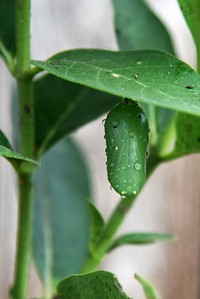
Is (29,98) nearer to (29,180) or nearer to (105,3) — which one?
(29,180)

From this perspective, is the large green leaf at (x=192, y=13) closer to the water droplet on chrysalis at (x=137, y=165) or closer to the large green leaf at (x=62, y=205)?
the water droplet on chrysalis at (x=137, y=165)

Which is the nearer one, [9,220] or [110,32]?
[9,220]

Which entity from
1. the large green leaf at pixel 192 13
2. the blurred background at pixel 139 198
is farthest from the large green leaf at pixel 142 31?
the blurred background at pixel 139 198

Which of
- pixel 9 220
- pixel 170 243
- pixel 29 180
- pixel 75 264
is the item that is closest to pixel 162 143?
pixel 29 180

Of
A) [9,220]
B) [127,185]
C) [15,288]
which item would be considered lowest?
[9,220]

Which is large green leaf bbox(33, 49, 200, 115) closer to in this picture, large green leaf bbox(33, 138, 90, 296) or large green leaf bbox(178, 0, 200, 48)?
large green leaf bbox(178, 0, 200, 48)

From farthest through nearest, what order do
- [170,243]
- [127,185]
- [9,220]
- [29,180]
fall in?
1. [170,243]
2. [9,220]
3. [29,180]
4. [127,185]

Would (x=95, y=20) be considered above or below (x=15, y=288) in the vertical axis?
above
